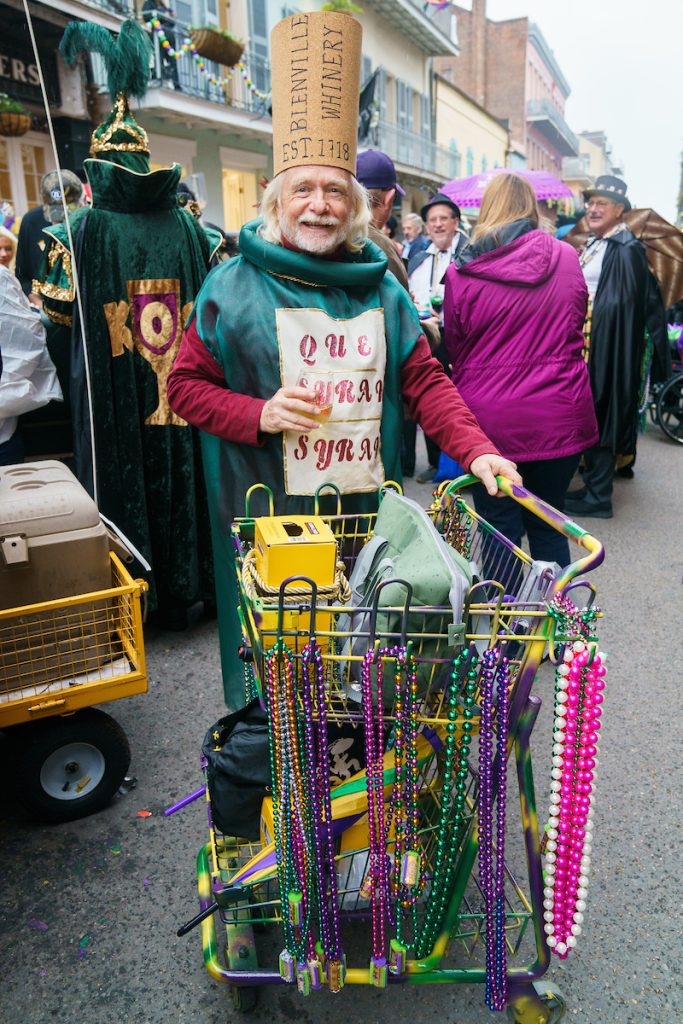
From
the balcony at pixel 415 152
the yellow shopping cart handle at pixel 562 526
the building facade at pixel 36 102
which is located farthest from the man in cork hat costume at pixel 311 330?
the balcony at pixel 415 152

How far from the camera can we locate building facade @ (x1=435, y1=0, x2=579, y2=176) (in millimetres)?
38719

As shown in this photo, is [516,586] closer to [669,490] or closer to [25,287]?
[25,287]

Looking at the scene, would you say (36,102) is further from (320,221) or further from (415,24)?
(415,24)

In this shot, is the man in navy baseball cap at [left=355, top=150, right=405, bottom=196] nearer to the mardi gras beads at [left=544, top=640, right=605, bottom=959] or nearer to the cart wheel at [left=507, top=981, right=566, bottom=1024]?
the mardi gras beads at [left=544, top=640, right=605, bottom=959]

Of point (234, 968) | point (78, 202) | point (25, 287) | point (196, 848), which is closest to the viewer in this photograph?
point (234, 968)

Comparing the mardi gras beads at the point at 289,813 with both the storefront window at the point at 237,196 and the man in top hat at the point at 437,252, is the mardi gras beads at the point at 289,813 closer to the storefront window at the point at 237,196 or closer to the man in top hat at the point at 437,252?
the man in top hat at the point at 437,252

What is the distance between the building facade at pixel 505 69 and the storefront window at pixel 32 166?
32083mm

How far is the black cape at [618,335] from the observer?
17.1ft

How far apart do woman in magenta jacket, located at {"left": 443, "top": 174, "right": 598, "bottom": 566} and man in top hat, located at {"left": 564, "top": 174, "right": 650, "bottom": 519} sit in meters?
1.87

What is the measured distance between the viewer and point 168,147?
13.7 m

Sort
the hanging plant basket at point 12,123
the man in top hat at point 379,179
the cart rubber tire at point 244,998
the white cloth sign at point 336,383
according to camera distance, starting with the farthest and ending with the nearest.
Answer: the hanging plant basket at point 12,123
the man in top hat at point 379,179
the white cloth sign at point 336,383
the cart rubber tire at point 244,998

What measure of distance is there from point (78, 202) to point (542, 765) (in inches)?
200

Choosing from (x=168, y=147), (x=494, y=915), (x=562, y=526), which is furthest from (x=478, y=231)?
(x=168, y=147)

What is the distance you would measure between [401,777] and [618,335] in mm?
4489
